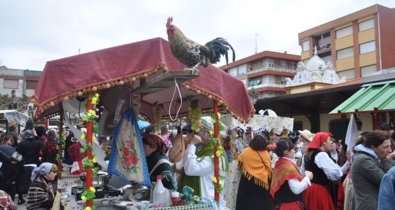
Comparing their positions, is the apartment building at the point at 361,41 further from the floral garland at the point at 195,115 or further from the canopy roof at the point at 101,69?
the canopy roof at the point at 101,69

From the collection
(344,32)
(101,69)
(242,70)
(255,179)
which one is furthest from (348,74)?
(101,69)

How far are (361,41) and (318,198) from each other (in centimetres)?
4290

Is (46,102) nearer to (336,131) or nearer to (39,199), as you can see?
(39,199)

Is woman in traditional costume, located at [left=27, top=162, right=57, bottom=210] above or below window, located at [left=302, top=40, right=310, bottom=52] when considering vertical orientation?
below

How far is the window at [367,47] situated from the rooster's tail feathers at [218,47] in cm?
4430

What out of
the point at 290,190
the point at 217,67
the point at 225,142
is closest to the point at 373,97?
the point at 225,142

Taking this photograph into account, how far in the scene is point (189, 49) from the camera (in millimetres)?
3365

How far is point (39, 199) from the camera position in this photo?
5199 millimetres

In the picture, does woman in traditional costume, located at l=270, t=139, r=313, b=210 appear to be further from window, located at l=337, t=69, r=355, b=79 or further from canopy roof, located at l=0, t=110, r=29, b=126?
window, located at l=337, t=69, r=355, b=79

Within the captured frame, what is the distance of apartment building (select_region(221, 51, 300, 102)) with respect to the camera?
2163 inches

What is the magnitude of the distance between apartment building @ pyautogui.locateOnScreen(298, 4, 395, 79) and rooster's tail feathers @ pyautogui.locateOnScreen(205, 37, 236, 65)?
42.7m

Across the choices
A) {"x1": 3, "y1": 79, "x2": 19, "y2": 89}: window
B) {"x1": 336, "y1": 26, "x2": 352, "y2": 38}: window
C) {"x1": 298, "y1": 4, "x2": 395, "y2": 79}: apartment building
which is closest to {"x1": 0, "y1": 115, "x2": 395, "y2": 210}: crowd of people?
{"x1": 298, "y1": 4, "x2": 395, "y2": 79}: apartment building

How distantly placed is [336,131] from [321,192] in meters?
12.8

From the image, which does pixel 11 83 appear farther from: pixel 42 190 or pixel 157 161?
pixel 157 161
